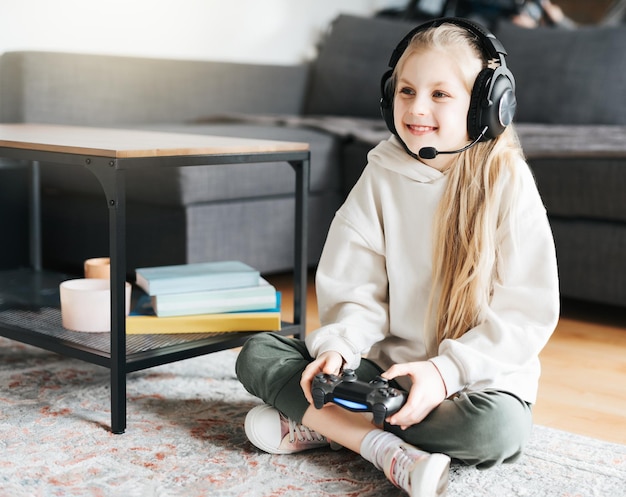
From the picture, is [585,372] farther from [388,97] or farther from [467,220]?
[388,97]

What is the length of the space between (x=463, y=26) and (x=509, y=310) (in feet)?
1.17

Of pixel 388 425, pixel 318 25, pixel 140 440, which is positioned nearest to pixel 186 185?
pixel 140 440

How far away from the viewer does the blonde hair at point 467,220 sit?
111 centimetres

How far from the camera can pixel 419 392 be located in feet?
3.32

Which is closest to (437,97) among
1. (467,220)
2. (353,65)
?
(467,220)

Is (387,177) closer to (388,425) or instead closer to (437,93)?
(437,93)

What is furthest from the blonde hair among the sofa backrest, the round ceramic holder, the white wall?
the white wall

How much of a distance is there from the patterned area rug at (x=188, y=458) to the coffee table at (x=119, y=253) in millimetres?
75

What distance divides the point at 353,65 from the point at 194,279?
165cm

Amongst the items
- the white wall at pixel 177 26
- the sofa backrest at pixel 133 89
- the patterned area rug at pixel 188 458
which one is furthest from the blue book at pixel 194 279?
the white wall at pixel 177 26

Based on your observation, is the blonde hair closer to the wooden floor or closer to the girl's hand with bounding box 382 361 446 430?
the girl's hand with bounding box 382 361 446 430

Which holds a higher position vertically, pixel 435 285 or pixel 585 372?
pixel 435 285

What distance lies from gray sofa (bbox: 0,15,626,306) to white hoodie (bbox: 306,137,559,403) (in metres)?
0.78

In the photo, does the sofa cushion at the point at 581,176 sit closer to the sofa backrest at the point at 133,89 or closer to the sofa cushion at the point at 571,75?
the sofa cushion at the point at 571,75
